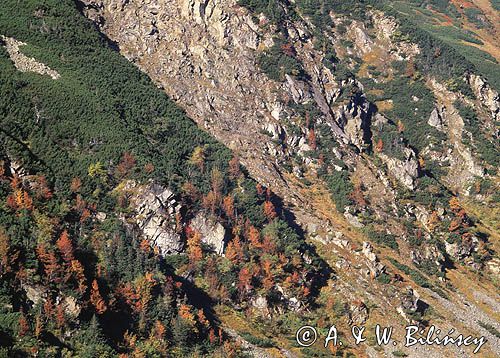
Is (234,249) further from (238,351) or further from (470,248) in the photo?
(470,248)

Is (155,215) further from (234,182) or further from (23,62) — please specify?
(23,62)

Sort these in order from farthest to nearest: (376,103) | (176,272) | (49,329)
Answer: (376,103)
(176,272)
(49,329)

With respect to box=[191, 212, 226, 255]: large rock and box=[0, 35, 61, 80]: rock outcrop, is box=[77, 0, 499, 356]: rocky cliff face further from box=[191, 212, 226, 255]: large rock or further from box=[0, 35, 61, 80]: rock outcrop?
box=[0, 35, 61, 80]: rock outcrop

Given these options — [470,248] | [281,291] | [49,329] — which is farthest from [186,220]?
[470,248]

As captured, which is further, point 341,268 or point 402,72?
point 402,72

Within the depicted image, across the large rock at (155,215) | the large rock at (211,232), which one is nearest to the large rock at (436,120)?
the large rock at (211,232)

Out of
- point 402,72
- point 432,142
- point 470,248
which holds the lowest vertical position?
point 470,248

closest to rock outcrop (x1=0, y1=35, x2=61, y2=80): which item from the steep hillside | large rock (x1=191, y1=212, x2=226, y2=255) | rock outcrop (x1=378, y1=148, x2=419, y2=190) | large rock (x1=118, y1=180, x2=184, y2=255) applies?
the steep hillside
